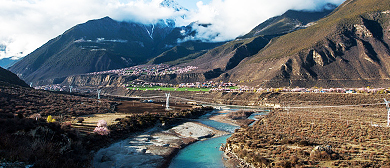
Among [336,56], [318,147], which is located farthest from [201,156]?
[336,56]

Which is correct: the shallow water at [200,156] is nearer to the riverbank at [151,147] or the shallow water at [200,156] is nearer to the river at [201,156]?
the river at [201,156]

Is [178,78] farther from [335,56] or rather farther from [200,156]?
[200,156]

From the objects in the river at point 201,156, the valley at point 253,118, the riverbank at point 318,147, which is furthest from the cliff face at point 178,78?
the river at point 201,156

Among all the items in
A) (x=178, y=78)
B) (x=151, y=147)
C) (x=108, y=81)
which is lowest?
(x=151, y=147)

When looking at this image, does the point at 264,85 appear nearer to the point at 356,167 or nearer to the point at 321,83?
the point at 321,83

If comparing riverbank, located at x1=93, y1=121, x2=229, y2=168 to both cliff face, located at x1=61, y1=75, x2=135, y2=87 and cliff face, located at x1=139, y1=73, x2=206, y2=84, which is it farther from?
cliff face, located at x1=61, y1=75, x2=135, y2=87

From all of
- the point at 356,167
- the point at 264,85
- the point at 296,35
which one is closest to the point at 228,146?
the point at 356,167

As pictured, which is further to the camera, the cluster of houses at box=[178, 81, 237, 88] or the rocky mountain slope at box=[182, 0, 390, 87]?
the cluster of houses at box=[178, 81, 237, 88]

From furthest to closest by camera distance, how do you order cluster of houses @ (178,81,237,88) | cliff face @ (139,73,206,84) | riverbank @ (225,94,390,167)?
cliff face @ (139,73,206,84), cluster of houses @ (178,81,237,88), riverbank @ (225,94,390,167)

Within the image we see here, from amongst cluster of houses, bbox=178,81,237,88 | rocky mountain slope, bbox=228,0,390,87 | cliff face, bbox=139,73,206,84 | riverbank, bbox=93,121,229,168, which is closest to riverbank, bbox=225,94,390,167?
riverbank, bbox=93,121,229,168

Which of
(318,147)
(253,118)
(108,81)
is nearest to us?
Result: (318,147)
